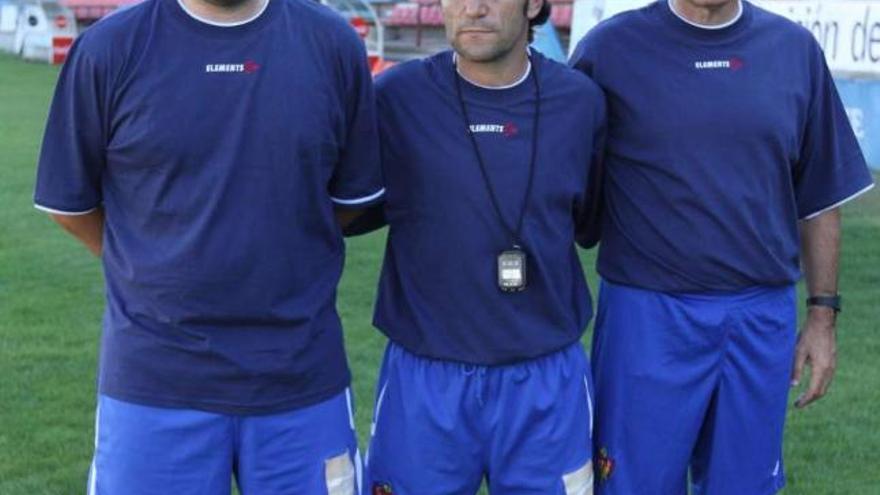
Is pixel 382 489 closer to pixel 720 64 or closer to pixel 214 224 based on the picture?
pixel 214 224

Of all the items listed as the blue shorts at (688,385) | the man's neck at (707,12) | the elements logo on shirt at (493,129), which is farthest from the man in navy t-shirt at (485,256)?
the man's neck at (707,12)

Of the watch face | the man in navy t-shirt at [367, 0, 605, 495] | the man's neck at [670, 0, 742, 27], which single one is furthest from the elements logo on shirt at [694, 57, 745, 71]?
the watch face

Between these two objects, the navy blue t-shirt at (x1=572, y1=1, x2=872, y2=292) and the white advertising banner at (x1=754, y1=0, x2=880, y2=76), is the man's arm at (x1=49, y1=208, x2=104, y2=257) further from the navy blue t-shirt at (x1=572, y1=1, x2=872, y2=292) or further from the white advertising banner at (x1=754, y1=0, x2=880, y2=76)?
the white advertising banner at (x1=754, y1=0, x2=880, y2=76)

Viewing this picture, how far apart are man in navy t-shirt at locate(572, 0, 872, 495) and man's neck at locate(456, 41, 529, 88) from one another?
35 centimetres

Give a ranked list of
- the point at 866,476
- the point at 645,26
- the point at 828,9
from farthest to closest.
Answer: the point at 828,9 < the point at 866,476 < the point at 645,26

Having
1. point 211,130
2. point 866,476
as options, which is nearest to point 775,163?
point 211,130

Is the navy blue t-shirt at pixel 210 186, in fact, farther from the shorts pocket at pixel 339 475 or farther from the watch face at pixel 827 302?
the watch face at pixel 827 302

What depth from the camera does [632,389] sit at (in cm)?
413

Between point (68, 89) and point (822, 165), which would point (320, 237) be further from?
point (822, 165)

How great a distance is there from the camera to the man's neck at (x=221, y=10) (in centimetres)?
340

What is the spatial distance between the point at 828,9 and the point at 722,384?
9787mm

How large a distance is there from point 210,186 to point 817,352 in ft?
5.95

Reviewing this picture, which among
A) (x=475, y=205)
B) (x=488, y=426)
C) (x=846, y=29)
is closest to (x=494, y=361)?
(x=488, y=426)

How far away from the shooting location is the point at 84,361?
737 centimetres
